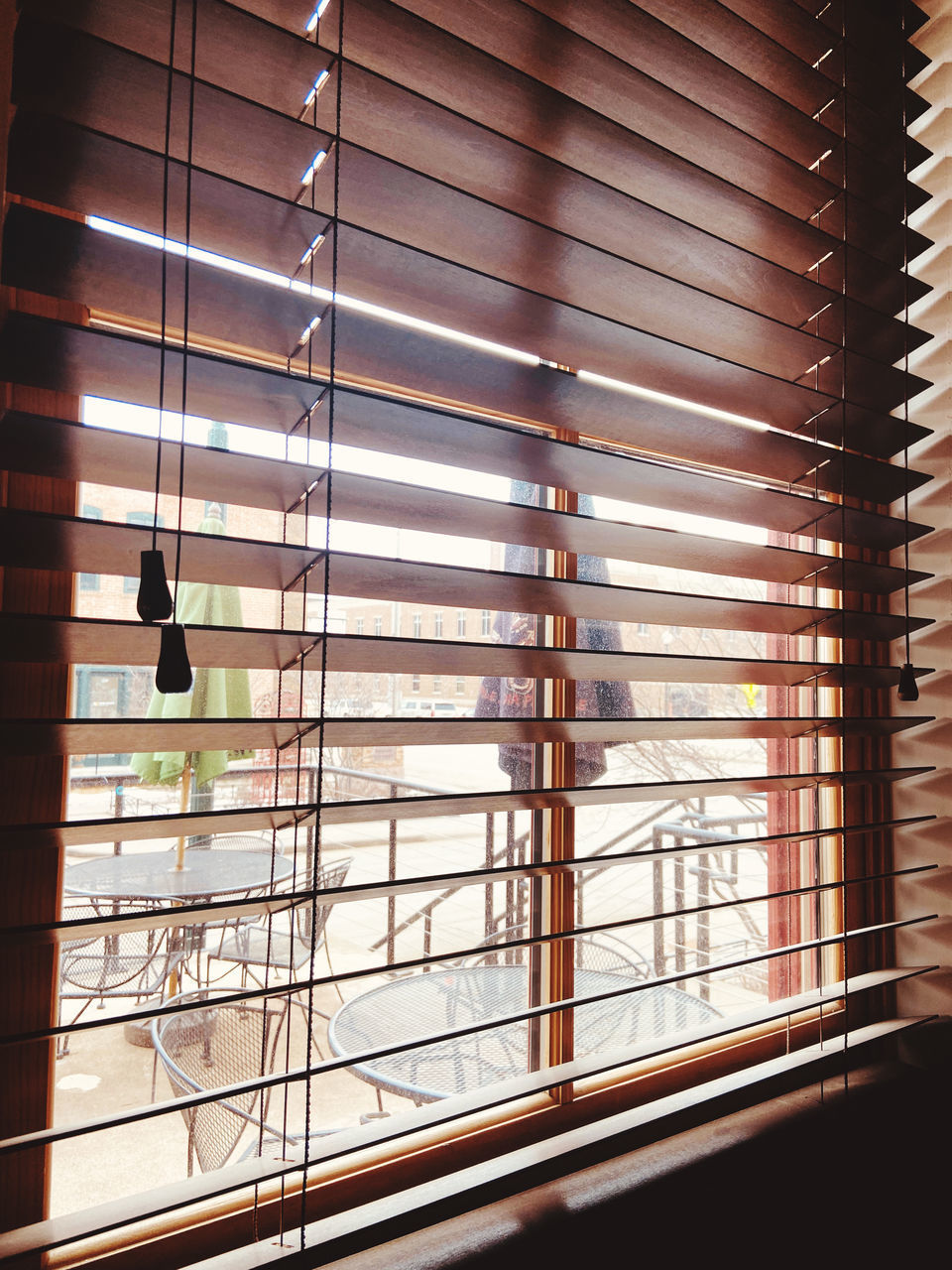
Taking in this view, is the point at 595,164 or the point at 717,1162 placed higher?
the point at 595,164

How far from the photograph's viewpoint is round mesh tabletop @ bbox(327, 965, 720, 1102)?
3.41 feet

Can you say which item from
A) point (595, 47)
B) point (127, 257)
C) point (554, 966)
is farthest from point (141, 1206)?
point (595, 47)

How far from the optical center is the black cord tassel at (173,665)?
549 millimetres

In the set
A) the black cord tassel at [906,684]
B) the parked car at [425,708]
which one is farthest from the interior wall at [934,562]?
the parked car at [425,708]

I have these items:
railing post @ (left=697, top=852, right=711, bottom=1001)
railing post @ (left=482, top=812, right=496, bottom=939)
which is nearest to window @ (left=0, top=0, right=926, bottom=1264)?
railing post @ (left=482, top=812, right=496, bottom=939)

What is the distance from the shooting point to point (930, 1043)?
3.96 ft

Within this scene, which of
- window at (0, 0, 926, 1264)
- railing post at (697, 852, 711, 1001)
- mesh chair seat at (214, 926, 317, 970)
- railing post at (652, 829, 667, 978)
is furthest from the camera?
railing post at (697, 852, 711, 1001)

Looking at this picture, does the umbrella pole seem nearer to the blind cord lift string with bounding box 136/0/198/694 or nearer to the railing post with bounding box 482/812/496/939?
the blind cord lift string with bounding box 136/0/198/694

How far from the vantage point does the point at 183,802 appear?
90 centimetres

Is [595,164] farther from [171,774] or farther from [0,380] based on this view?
[171,774]

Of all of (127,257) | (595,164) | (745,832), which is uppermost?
(595,164)

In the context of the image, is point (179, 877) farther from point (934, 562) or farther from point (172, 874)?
point (934, 562)

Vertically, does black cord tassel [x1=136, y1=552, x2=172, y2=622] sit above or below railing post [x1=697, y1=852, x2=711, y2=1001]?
above

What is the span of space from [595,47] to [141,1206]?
49.3 inches
